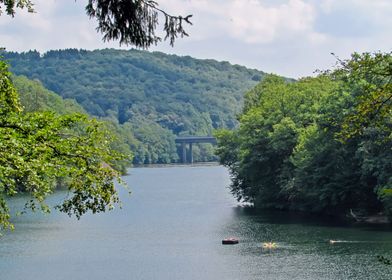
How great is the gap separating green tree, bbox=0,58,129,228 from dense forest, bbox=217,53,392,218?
3310 centimetres

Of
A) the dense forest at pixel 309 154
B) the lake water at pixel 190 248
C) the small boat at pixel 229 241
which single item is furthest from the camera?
the dense forest at pixel 309 154

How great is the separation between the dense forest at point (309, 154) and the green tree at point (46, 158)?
33098 millimetres

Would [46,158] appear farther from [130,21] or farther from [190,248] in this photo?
[190,248]

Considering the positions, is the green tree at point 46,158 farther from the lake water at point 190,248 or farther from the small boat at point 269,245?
the small boat at point 269,245

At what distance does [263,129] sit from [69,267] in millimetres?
36191

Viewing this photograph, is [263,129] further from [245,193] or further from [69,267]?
[69,267]

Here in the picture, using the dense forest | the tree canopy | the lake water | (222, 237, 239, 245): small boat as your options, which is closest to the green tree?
the tree canopy

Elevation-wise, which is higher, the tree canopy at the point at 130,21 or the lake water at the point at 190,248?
the tree canopy at the point at 130,21

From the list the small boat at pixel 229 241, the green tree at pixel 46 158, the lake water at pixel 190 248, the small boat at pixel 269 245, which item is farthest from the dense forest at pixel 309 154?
the green tree at pixel 46 158

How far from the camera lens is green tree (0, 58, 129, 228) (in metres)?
15.8

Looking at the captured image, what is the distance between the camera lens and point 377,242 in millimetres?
51156

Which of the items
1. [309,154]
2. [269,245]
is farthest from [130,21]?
[309,154]

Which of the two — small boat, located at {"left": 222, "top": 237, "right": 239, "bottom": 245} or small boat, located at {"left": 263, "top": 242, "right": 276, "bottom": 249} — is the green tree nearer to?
small boat, located at {"left": 263, "top": 242, "right": 276, "bottom": 249}

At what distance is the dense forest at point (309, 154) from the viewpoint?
57.6 metres
